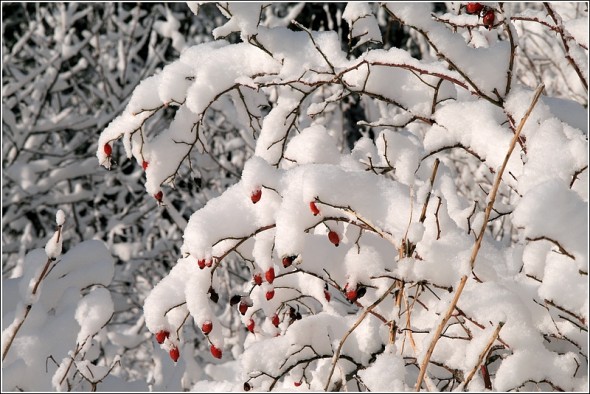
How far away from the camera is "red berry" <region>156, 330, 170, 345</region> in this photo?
5.54 ft

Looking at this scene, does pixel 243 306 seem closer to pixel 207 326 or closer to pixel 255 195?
pixel 207 326

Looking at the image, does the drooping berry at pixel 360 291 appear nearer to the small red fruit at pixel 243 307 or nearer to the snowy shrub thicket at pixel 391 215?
the snowy shrub thicket at pixel 391 215

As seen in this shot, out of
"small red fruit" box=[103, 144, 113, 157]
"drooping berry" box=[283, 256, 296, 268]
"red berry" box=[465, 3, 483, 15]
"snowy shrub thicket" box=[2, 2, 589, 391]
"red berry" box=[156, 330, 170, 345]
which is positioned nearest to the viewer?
"snowy shrub thicket" box=[2, 2, 589, 391]

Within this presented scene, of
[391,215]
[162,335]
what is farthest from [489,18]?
[162,335]

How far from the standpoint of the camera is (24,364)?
2.52 m

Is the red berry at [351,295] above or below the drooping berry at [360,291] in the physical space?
above

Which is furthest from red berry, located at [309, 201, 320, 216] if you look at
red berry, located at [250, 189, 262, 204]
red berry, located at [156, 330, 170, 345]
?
red berry, located at [156, 330, 170, 345]

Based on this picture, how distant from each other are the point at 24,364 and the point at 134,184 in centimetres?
439

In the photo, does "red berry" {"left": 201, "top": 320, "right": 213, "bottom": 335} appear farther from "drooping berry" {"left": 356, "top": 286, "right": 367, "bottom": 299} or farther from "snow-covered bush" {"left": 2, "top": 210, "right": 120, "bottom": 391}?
"snow-covered bush" {"left": 2, "top": 210, "right": 120, "bottom": 391}

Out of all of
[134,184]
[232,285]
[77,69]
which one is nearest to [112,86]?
[77,69]

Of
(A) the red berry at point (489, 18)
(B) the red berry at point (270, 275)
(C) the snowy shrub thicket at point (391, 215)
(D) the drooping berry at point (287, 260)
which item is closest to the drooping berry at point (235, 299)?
(C) the snowy shrub thicket at point (391, 215)

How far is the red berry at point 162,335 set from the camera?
1688mm

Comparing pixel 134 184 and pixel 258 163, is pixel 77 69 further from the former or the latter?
pixel 258 163

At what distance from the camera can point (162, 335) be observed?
1.70 metres
